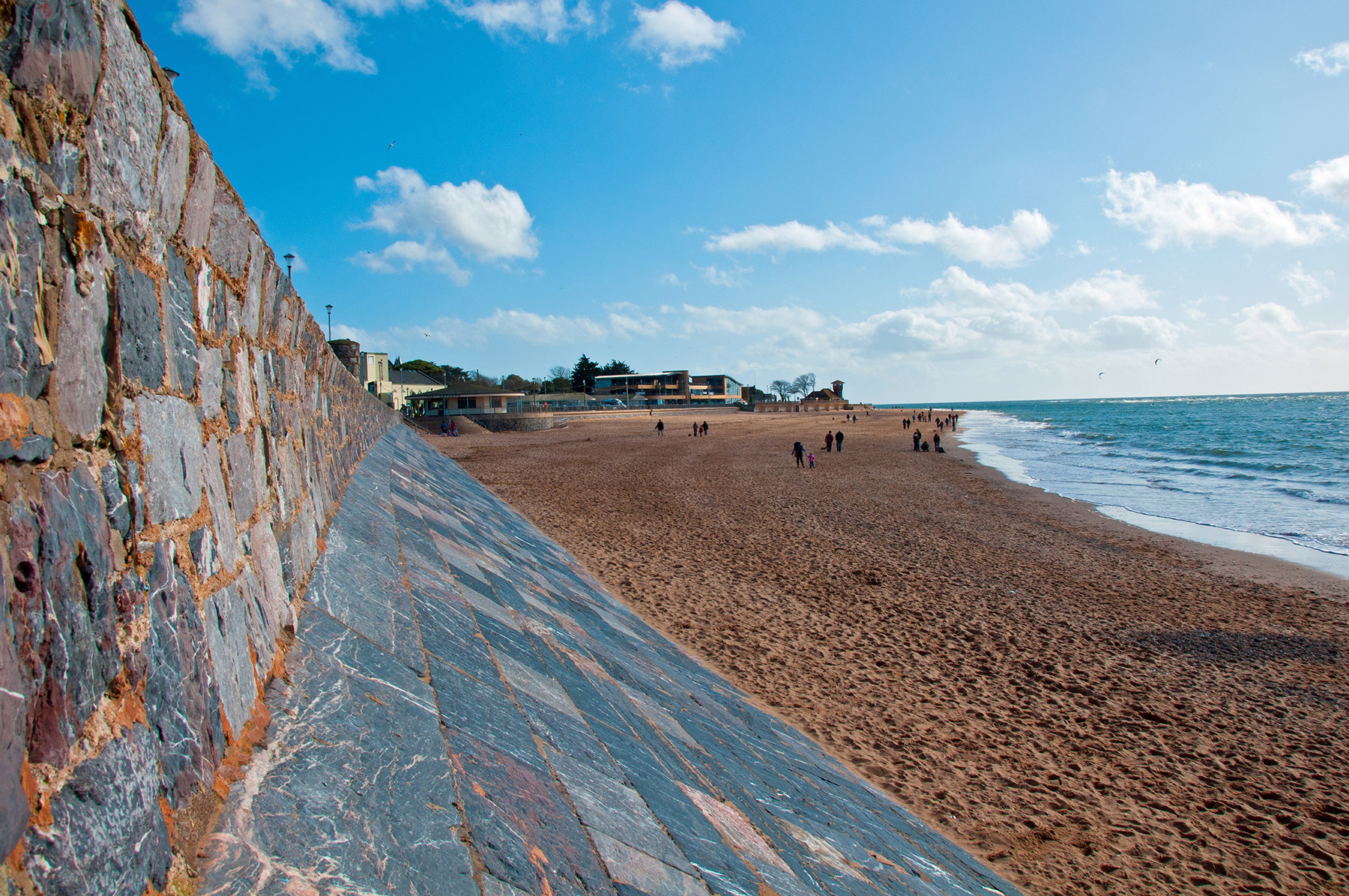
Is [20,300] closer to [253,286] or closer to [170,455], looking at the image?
[170,455]

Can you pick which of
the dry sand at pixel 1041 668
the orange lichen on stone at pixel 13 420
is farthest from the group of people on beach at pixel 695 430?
the orange lichen on stone at pixel 13 420

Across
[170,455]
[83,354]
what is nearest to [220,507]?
[170,455]

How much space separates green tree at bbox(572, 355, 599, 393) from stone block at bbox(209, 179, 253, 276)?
10999 cm

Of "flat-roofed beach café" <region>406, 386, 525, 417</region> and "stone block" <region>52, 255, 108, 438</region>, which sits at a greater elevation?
"flat-roofed beach café" <region>406, 386, 525, 417</region>

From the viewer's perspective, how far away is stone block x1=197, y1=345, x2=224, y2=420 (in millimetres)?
1873

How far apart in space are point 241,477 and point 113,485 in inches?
→ 32.9

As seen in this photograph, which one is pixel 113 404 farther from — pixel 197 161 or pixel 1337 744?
pixel 1337 744

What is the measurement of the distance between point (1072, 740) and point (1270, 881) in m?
1.67

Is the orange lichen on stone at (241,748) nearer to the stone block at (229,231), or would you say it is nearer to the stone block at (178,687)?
the stone block at (178,687)

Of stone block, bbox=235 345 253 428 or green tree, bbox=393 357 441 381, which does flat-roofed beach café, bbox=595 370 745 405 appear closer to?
green tree, bbox=393 357 441 381

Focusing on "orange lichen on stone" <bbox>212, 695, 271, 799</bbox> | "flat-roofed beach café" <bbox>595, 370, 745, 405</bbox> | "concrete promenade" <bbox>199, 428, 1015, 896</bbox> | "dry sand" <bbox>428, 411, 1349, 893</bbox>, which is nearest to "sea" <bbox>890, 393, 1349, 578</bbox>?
"dry sand" <bbox>428, 411, 1349, 893</bbox>

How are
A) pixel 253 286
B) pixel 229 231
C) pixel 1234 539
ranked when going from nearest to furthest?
pixel 229 231
pixel 253 286
pixel 1234 539

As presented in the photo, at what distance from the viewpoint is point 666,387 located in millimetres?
107625

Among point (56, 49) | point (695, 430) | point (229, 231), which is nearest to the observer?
point (56, 49)
